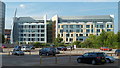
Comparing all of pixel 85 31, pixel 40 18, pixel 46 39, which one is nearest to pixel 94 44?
pixel 85 31

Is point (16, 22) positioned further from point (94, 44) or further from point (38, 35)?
point (94, 44)

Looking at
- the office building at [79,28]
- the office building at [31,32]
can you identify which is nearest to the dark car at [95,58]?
the office building at [79,28]

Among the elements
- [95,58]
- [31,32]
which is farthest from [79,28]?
[95,58]

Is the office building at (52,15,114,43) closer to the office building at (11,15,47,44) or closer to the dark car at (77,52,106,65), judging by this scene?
the office building at (11,15,47,44)

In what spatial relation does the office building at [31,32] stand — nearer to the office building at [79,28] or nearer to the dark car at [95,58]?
the office building at [79,28]

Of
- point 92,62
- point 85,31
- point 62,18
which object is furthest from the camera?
point 62,18

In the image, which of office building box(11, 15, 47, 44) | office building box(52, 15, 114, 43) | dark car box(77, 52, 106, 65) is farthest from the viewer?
office building box(11, 15, 47, 44)

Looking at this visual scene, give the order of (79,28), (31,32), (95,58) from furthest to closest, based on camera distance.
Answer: (31,32)
(79,28)
(95,58)

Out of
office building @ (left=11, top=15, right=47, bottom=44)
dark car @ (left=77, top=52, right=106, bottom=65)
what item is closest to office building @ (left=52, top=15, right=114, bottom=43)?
office building @ (left=11, top=15, right=47, bottom=44)

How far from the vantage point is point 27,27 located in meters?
119

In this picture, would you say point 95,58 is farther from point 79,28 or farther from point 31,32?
point 31,32

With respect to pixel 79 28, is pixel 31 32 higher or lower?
lower

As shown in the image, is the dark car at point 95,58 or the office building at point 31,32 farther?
the office building at point 31,32

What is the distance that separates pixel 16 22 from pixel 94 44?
6030 cm
